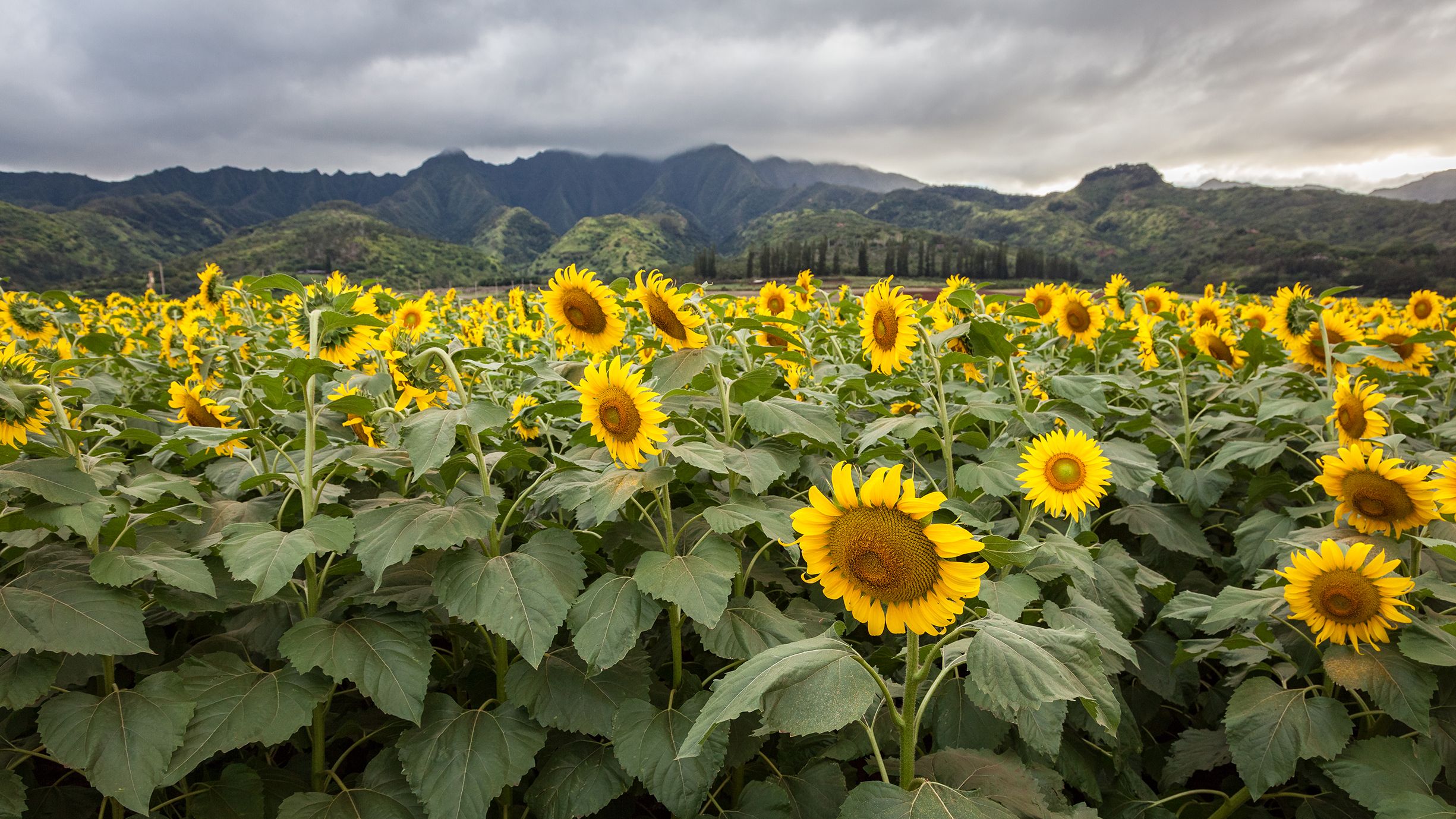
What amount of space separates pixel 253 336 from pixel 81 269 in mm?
130538

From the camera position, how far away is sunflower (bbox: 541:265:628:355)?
3502 millimetres

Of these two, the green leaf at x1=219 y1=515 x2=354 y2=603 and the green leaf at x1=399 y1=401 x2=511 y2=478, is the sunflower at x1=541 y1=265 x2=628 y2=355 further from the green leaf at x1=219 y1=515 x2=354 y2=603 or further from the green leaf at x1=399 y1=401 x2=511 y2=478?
the green leaf at x1=219 y1=515 x2=354 y2=603

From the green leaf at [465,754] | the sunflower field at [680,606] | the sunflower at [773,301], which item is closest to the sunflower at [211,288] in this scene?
the sunflower field at [680,606]

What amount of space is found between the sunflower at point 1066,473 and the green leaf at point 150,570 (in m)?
3.14

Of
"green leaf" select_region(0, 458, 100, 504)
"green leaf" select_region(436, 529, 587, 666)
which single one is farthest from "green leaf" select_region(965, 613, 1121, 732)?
"green leaf" select_region(0, 458, 100, 504)

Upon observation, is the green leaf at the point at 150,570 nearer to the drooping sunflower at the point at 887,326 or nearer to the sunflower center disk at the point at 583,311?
the sunflower center disk at the point at 583,311

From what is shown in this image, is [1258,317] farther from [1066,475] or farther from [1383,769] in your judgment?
[1383,769]

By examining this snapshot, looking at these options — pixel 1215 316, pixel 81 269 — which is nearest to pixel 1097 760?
pixel 1215 316

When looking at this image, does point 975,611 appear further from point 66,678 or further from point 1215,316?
point 1215,316

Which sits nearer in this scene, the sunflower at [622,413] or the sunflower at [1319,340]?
the sunflower at [622,413]

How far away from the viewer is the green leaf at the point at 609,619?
2.21 meters

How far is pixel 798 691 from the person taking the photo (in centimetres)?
183

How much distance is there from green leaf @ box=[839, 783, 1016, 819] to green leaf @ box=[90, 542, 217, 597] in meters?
2.09

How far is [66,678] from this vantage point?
2.30m
